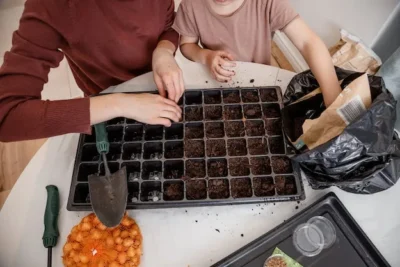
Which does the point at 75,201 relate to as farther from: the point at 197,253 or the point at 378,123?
the point at 378,123

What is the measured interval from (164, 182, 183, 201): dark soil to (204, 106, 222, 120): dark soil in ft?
0.77

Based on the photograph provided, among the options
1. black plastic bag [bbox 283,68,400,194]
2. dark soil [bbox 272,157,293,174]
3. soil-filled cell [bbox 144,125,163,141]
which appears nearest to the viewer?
black plastic bag [bbox 283,68,400,194]

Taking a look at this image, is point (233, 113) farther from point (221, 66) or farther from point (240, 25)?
point (240, 25)

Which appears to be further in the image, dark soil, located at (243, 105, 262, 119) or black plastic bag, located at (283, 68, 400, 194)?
dark soil, located at (243, 105, 262, 119)

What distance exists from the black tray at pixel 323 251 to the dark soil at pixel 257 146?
19 centimetres

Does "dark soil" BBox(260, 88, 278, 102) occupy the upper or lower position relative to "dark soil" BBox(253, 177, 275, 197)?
upper

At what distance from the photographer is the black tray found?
840 mm

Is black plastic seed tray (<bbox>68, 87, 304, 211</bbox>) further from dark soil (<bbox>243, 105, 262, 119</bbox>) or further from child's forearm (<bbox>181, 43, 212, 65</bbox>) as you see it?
child's forearm (<bbox>181, 43, 212, 65</bbox>)

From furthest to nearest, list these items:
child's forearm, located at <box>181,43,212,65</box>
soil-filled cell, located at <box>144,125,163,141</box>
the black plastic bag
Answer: child's forearm, located at <box>181,43,212,65</box> < soil-filled cell, located at <box>144,125,163,141</box> < the black plastic bag

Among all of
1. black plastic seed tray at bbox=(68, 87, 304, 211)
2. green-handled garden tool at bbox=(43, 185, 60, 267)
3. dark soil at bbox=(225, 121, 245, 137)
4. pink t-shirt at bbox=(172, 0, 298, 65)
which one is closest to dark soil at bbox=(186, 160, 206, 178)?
black plastic seed tray at bbox=(68, 87, 304, 211)

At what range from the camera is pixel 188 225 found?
2.95 ft

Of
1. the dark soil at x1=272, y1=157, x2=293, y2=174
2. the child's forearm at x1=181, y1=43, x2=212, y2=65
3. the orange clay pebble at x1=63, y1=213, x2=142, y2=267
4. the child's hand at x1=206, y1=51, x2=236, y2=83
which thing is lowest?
the orange clay pebble at x1=63, y1=213, x2=142, y2=267

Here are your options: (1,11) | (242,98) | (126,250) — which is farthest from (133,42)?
(1,11)

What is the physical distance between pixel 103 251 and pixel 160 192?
7.9 inches
